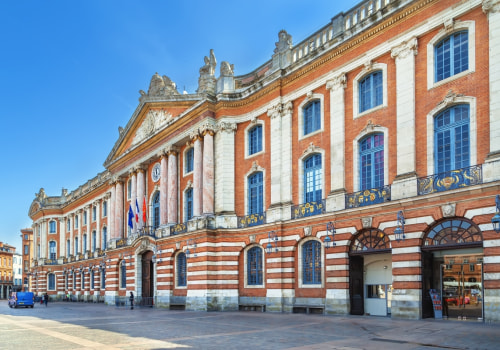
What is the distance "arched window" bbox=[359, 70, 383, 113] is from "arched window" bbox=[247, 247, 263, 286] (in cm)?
1173

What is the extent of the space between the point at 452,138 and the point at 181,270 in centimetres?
2295

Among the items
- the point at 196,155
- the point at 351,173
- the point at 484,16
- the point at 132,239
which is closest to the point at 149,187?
the point at 132,239

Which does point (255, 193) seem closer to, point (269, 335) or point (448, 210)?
point (448, 210)

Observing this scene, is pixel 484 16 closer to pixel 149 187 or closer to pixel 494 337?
pixel 494 337

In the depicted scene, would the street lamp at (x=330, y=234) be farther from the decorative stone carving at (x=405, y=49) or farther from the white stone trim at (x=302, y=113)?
the decorative stone carving at (x=405, y=49)

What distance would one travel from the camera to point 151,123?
43.2m

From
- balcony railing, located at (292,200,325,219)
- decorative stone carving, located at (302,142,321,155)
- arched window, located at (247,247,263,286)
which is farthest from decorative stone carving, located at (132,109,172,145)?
balcony railing, located at (292,200,325,219)

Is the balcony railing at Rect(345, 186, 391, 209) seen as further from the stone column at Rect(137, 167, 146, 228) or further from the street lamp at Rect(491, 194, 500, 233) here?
the stone column at Rect(137, 167, 146, 228)

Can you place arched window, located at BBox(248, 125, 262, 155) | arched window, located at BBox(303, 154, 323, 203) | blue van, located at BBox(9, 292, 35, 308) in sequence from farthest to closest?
blue van, located at BBox(9, 292, 35, 308), arched window, located at BBox(248, 125, 262, 155), arched window, located at BBox(303, 154, 323, 203)

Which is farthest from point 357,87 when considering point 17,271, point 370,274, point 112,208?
point 17,271

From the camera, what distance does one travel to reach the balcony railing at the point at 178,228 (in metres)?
37.3

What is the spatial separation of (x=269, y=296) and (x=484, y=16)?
62.4 ft

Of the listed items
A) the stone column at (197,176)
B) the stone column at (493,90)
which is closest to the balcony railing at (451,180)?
the stone column at (493,90)

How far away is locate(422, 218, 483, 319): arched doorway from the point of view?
21.1m
